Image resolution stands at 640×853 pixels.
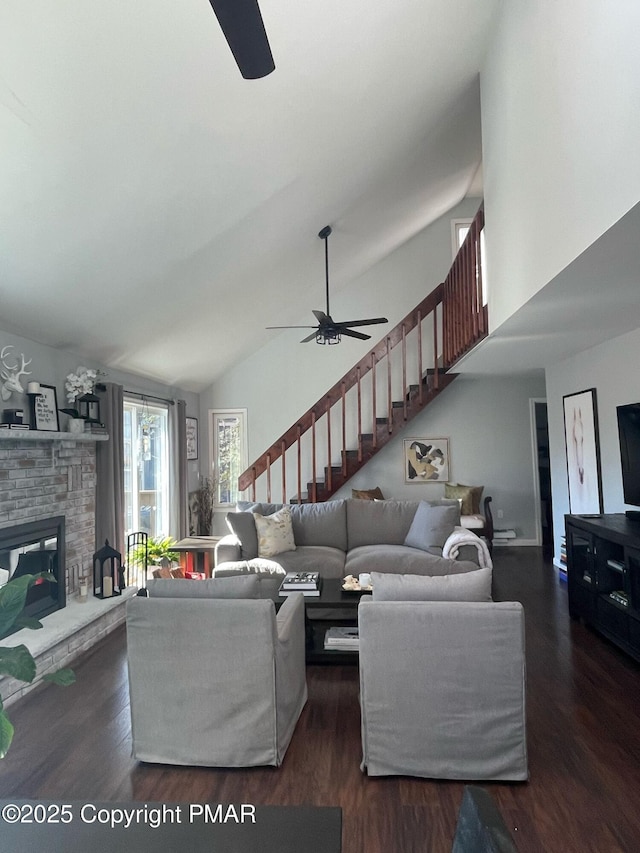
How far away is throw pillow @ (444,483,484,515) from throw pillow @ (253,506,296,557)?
2985 millimetres

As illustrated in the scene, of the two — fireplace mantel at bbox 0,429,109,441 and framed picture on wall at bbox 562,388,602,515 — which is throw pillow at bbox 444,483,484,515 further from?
fireplace mantel at bbox 0,429,109,441

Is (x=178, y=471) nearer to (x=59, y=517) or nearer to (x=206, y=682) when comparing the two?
(x=59, y=517)

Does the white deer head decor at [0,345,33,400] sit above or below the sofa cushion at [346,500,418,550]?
above

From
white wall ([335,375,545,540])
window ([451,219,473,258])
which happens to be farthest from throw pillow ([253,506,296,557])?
window ([451,219,473,258])

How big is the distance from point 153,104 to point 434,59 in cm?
229

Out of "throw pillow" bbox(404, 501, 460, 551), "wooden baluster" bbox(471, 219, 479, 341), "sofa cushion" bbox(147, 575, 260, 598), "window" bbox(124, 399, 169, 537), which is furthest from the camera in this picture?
"window" bbox(124, 399, 169, 537)

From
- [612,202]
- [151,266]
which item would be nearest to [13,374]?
[151,266]

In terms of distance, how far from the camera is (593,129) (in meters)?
2.24

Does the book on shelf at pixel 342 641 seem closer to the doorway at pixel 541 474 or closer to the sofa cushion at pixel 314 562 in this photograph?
the sofa cushion at pixel 314 562

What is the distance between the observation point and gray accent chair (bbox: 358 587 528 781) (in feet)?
7.37

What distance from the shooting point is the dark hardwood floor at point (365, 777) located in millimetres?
2016

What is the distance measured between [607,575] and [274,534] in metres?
2.72

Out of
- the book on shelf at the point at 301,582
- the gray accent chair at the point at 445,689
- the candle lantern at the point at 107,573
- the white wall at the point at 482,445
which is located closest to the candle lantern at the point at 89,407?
the candle lantern at the point at 107,573

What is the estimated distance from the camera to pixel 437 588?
2418 millimetres
